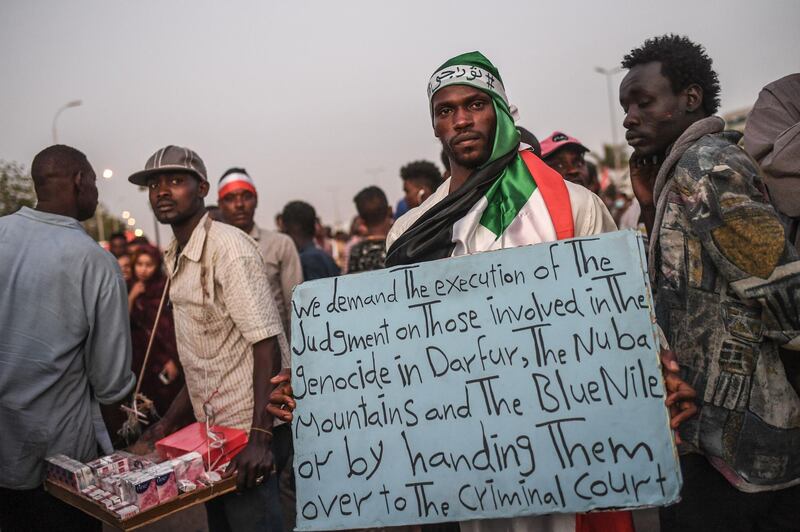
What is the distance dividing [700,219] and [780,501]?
1095mm

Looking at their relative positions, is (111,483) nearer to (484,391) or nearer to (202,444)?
(202,444)

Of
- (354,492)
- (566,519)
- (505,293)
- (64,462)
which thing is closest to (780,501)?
(566,519)

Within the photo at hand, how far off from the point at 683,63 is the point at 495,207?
3.53 ft

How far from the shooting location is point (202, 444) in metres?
3.09

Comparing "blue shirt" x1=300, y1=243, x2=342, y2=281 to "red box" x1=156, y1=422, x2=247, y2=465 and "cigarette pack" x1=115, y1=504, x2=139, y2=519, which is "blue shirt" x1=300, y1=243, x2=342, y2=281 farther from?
"cigarette pack" x1=115, y1=504, x2=139, y2=519

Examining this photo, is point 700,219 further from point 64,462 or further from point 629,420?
point 64,462

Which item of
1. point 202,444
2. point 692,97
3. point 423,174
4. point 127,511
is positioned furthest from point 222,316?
point 423,174

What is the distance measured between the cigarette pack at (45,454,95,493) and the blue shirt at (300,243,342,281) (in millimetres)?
3234

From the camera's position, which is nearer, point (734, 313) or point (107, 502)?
point (734, 313)

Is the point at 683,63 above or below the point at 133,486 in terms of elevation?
above

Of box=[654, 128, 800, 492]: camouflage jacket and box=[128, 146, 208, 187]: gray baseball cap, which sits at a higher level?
box=[128, 146, 208, 187]: gray baseball cap

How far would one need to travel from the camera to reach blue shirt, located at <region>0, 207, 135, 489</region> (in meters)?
3.18

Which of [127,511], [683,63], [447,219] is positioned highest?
[683,63]

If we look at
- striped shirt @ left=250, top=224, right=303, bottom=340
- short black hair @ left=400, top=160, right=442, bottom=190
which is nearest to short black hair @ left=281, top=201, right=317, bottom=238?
short black hair @ left=400, top=160, right=442, bottom=190
